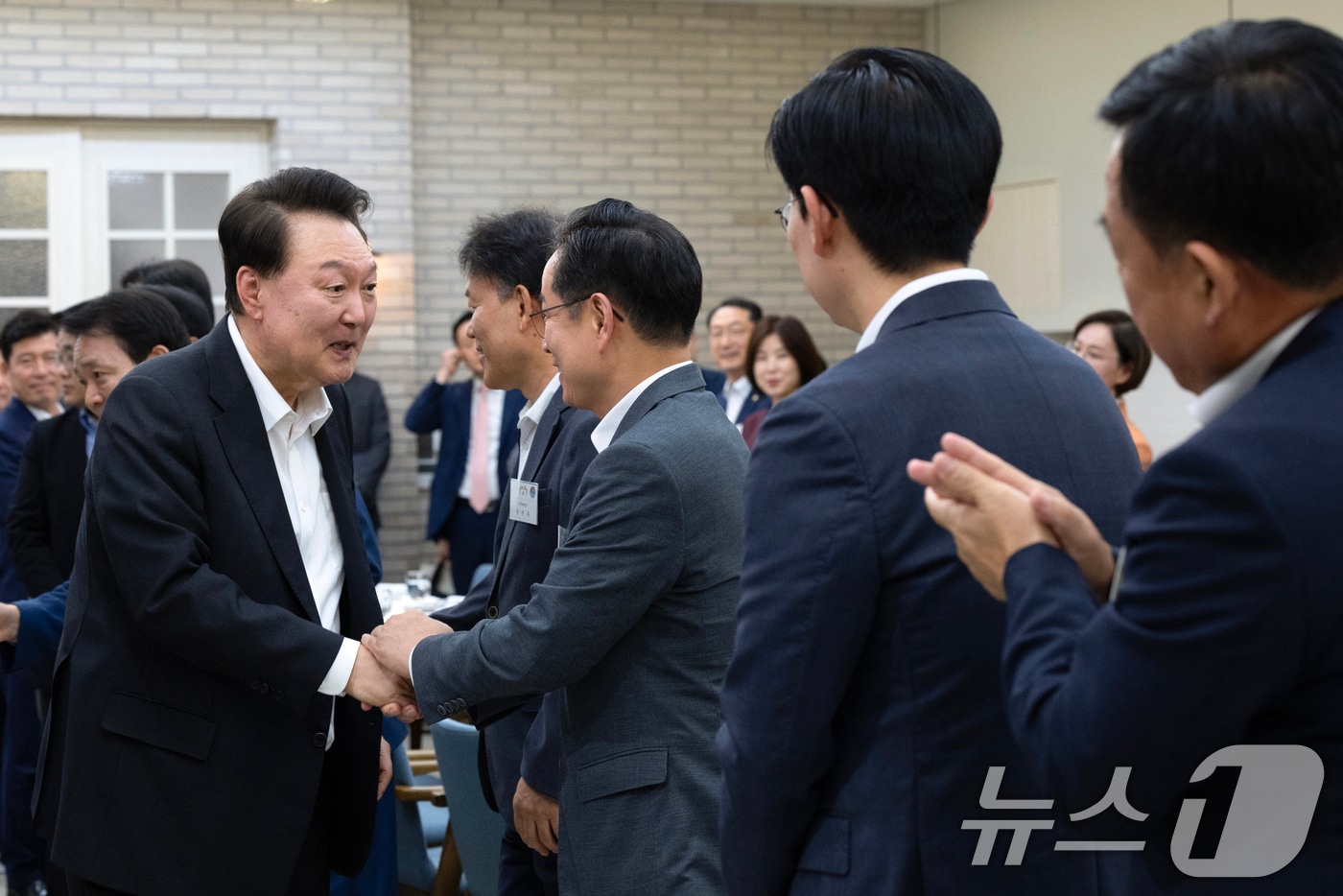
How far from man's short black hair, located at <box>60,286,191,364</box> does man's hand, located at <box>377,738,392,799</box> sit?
1.35 metres

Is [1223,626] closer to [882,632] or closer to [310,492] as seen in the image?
[882,632]

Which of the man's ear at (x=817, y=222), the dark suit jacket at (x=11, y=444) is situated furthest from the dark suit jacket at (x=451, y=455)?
the man's ear at (x=817, y=222)

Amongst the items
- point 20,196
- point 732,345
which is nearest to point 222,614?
point 732,345

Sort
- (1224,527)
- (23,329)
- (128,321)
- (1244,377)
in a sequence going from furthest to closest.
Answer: (23,329), (128,321), (1244,377), (1224,527)

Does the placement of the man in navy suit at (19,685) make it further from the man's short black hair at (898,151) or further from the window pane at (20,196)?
the window pane at (20,196)

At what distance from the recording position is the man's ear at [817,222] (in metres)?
1.36

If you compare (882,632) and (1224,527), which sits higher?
(1224,527)

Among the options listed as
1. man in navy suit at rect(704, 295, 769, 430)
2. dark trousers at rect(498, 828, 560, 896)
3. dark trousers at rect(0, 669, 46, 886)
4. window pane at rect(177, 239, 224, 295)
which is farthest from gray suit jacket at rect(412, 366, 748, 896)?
window pane at rect(177, 239, 224, 295)

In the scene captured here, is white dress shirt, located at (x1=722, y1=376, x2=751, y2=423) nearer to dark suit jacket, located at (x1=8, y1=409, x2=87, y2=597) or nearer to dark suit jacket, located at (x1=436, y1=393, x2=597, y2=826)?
dark suit jacket, located at (x1=8, y1=409, x2=87, y2=597)

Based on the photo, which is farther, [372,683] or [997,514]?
[372,683]

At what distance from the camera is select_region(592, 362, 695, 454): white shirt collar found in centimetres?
210

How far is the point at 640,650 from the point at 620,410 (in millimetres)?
406

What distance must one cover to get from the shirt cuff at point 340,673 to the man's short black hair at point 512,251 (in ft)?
2.97

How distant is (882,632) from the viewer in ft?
4.19
